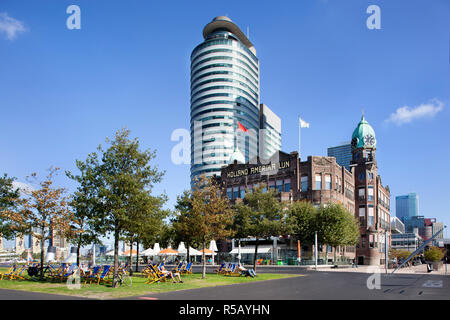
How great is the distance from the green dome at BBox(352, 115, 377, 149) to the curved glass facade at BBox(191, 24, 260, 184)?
7131cm

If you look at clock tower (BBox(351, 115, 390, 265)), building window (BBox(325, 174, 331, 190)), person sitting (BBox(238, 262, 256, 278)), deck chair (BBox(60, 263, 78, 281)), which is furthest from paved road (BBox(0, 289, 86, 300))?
clock tower (BBox(351, 115, 390, 265))

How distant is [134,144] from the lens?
77.7 feet

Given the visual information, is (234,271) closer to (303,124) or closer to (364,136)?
(303,124)

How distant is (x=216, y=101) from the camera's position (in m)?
156

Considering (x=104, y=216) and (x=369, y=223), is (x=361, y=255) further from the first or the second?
(x=104, y=216)

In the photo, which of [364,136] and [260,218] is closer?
[260,218]

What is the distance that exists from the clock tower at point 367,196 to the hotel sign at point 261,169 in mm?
17311

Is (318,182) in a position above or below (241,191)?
above

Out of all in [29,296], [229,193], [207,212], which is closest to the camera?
[29,296]

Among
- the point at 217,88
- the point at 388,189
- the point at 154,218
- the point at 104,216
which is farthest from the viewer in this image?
the point at 217,88

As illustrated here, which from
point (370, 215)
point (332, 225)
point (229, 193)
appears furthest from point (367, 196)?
point (229, 193)

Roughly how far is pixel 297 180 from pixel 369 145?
20.9 m

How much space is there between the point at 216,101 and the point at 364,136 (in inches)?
3088
